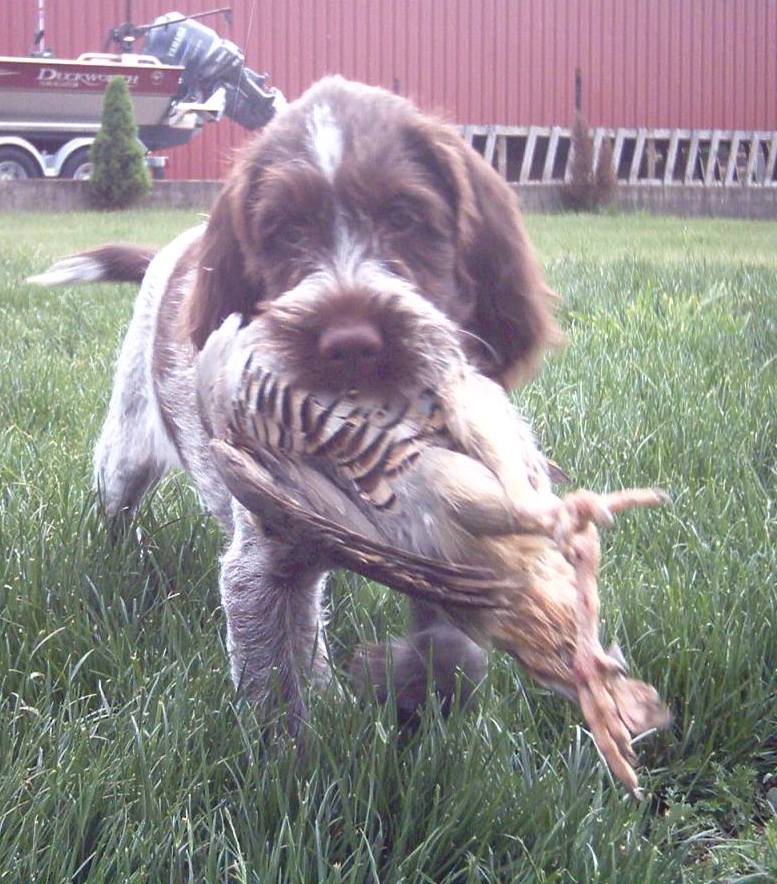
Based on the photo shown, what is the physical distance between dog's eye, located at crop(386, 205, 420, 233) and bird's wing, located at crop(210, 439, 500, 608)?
2.11 ft

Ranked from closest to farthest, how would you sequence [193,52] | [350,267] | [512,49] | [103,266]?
[350,267] → [103,266] → [193,52] → [512,49]

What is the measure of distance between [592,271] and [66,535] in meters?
4.10

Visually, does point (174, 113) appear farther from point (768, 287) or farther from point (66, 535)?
point (66, 535)

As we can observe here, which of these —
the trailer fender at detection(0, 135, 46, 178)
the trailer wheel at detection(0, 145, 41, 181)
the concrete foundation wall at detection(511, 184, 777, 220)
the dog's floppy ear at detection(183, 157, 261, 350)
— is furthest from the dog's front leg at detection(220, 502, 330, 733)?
the trailer fender at detection(0, 135, 46, 178)

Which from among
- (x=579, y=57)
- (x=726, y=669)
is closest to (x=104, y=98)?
Answer: (x=579, y=57)

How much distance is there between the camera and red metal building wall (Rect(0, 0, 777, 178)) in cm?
1517

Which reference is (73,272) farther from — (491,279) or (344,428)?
(344,428)

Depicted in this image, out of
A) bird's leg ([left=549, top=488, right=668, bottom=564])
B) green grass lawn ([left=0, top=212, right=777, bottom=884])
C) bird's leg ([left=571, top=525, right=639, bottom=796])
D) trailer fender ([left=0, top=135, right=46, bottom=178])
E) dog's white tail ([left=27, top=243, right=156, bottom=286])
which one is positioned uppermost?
bird's leg ([left=549, top=488, right=668, bottom=564])

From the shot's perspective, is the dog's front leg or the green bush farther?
the green bush

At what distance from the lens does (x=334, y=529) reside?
1478mm

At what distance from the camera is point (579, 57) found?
18219 mm

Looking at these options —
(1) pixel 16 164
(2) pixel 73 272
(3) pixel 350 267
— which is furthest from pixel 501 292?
(1) pixel 16 164

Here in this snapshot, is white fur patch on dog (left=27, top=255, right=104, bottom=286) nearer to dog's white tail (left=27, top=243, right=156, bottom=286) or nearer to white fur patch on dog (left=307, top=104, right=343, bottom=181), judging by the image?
dog's white tail (left=27, top=243, right=156, bottom=286)

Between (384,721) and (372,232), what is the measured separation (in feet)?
2.55
